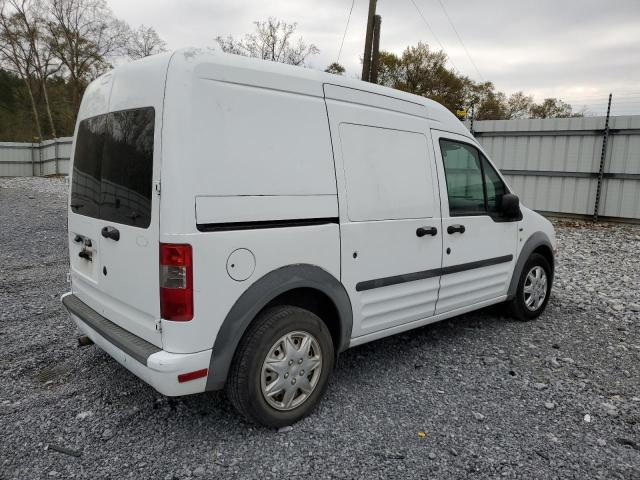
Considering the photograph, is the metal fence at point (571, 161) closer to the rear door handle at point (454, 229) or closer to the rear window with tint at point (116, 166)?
the rear door handle at point (454, 229)

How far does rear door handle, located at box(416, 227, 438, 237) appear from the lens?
133 inches

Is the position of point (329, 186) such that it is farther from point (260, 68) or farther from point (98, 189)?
point (98, 189)

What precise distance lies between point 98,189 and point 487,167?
3.15m

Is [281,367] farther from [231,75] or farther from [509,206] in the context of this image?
[509,206]

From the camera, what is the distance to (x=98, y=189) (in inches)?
112

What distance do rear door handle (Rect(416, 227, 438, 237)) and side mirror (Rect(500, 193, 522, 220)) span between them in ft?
3.15

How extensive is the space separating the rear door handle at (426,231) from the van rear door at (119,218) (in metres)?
1.87

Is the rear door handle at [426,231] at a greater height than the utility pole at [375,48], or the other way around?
the utility pole at [375,48]

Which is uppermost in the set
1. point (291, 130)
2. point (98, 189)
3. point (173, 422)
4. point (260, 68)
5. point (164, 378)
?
point (260, 68)

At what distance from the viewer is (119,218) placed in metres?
2.62

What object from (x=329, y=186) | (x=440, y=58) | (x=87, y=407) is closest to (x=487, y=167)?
(x=329, y=186)

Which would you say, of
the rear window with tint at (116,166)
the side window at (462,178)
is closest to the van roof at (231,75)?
the rear window with tint at (116,166)

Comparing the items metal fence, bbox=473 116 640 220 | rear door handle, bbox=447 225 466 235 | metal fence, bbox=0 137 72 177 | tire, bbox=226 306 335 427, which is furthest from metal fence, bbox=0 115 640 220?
metal fence, bbox=0 137 72 177

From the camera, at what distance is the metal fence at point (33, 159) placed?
24891 mm
